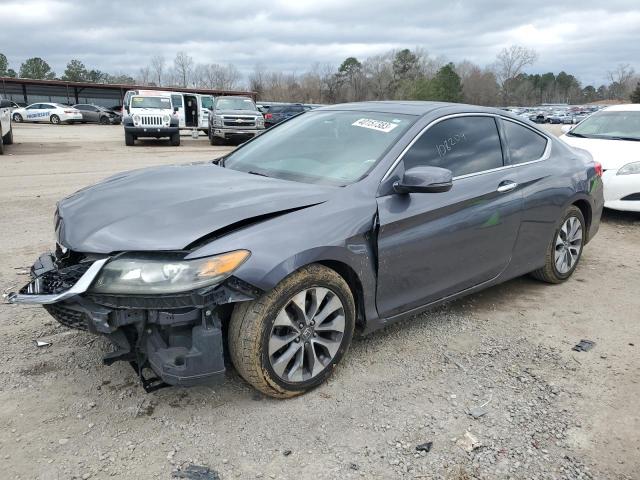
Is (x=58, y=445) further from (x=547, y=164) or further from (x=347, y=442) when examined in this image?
(x=547, y=164)

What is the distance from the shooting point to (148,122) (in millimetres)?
19234

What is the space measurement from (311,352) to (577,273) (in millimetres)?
3435

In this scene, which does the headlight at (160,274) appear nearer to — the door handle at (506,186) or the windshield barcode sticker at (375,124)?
the windshield barcode sticker at (375,124)

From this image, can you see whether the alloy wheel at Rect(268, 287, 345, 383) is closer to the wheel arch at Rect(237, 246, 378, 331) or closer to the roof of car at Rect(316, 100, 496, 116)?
the wheel arch at Rect(237, 246, 378, 331)

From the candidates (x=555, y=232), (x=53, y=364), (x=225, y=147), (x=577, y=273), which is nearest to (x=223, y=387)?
(x=53, y=364)

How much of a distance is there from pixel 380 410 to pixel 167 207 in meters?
1.58

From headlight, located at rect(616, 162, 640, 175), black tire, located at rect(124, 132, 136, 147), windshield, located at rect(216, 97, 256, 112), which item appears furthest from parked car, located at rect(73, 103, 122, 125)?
headlight, located at rect(616, 162, 640, 175)

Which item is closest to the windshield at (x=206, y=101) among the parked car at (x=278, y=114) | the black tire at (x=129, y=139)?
the parked car at (x=278, y=114)

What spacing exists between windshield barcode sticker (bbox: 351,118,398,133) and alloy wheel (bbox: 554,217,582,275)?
1962 millimetres

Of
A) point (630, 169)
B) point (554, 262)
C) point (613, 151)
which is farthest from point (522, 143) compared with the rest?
point (613, 151)

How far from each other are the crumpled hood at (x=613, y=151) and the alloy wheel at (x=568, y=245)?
2.54m

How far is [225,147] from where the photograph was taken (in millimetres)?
20641

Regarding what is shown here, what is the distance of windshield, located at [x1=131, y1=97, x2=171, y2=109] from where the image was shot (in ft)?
65.0

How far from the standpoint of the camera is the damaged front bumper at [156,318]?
251 centimetres
